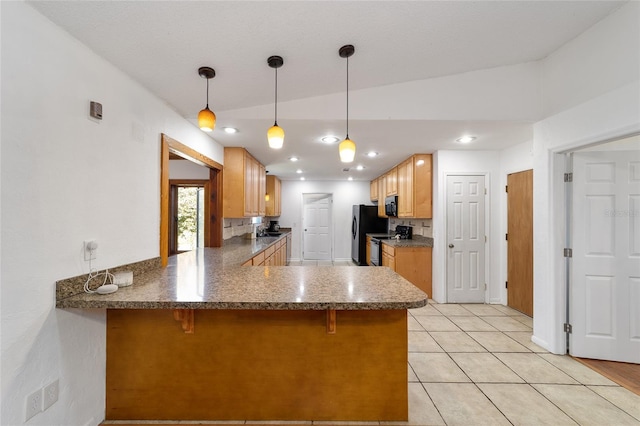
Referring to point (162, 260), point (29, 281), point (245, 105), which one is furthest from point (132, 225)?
point (245, 105)

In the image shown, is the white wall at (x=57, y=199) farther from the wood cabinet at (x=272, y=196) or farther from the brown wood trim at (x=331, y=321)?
the wood cabinet at (x=272, y=196)

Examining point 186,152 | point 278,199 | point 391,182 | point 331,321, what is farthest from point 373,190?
point 331,321

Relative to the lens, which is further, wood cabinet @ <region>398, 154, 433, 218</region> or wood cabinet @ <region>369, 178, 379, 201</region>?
wood cabinet @ <region>369, 178, 379, 201</region>

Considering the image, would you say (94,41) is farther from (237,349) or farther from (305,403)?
(305,403)

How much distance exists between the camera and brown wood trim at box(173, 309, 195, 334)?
1.60 metres

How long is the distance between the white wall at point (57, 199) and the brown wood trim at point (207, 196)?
0.29m

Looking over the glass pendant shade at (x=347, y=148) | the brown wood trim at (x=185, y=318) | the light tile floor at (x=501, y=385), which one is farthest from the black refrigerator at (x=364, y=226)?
the brown wood trim at (x=185, y=318)

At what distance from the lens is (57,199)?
1349 millimetres

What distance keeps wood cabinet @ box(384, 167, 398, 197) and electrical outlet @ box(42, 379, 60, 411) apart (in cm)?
467

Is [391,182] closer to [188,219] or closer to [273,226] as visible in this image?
[273,226]

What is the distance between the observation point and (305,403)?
1682mm

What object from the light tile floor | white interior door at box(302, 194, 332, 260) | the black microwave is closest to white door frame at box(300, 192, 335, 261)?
white interior door at box(302, 194, 332, 260)

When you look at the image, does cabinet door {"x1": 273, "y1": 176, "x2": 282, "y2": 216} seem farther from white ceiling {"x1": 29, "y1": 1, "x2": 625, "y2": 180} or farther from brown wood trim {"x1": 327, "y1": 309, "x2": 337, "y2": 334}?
brown wood trim {"x1": 327, "y1": 309, "x2": 337, "y2": 334}

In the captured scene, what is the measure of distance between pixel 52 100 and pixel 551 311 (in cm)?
401
